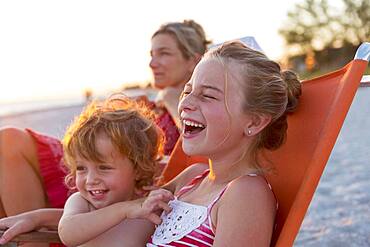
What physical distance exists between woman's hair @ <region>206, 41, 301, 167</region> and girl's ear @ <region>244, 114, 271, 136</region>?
17mm

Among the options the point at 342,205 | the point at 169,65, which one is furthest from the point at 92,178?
the point at 342,205

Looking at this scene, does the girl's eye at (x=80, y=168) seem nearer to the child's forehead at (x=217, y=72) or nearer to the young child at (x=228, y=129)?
the young child at (x=228, y=129)

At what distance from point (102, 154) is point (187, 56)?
1.59 meters

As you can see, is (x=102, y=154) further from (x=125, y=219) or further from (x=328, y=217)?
(x=328, y=217)

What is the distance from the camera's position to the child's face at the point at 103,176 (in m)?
2.67

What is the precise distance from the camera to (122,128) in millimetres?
2723

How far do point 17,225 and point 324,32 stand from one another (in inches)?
1636

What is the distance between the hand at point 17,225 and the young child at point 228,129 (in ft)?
1.59

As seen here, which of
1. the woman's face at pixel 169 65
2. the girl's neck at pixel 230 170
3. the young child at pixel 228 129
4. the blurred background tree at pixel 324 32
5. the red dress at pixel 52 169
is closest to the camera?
the young child at pixel 228 129

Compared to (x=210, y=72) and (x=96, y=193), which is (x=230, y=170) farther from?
(x=96, y=193)

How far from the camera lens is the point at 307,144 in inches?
95.4

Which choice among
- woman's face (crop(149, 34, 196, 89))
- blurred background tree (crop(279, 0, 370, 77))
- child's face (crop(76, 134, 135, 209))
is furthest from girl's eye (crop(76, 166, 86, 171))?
blurred background tree (crop(279, 0, 370, 77))

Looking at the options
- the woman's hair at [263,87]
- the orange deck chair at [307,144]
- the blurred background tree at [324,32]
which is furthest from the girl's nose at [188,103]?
the blurred background tree at [324,32]

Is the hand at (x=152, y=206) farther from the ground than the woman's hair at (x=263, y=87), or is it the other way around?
the woman's hair at (x=263, y=87)
